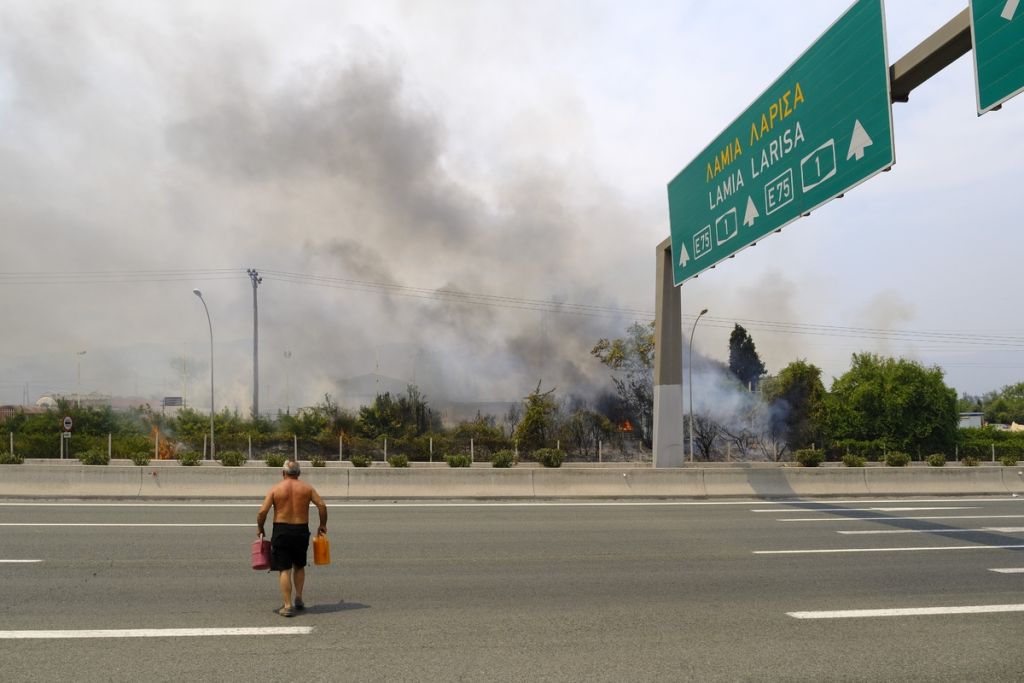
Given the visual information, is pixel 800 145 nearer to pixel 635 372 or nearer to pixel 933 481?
pixel 933 481

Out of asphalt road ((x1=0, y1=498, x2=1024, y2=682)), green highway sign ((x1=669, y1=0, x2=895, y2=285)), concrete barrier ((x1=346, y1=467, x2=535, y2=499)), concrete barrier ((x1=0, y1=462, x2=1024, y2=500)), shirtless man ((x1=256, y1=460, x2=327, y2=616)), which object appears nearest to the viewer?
asphalt road ((x1=0, y1=498, x2=1024, y2=682))

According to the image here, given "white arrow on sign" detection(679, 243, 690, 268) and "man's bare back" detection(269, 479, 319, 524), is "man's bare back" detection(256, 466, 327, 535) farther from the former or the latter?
"white arrow on sign" detection(679, 243, 690, 268)

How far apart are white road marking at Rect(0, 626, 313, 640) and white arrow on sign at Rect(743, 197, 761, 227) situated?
10738 millimetres

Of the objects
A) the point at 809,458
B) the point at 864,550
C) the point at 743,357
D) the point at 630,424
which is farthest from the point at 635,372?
the point at 864,550

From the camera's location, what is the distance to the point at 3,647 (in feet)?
20.2

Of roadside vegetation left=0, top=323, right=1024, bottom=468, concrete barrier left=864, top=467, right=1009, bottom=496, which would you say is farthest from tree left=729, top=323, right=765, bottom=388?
concrete barrier left=864, top=467, right=1009, bottom=496

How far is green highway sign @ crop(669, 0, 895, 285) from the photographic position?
35.4ft

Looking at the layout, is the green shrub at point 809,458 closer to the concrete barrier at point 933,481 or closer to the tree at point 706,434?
the tree at point 706,434

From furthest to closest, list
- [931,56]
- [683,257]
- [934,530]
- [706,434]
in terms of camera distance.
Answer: [706,434], [683,257], [934,530], [931,56]

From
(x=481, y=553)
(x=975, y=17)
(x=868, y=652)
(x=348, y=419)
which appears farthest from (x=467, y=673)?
(x=348, y=419)

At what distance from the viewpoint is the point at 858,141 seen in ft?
36.1

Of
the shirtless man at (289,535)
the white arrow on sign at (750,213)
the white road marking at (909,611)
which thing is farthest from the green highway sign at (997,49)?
the shirtless man at (289,535)

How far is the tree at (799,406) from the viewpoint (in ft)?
167

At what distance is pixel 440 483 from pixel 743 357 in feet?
217
